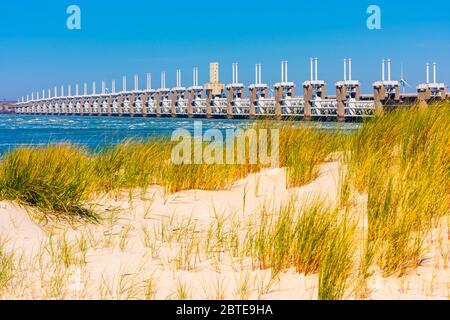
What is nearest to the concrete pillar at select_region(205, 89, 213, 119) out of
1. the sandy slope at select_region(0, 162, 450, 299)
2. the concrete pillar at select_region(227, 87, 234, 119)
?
the concrete pillar at select_region(227, 87, 234, 119)

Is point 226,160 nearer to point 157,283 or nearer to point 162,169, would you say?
point 162,169

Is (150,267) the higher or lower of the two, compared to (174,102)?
lower

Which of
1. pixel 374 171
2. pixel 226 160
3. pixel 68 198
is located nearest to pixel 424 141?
pixel 374 171

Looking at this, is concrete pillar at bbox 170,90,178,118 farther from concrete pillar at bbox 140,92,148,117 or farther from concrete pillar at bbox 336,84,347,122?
concrete pillar at bbox 336,84,347,122

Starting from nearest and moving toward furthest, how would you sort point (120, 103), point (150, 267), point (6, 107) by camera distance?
point (150, 267) → point (120, 103) → point (6, 107)

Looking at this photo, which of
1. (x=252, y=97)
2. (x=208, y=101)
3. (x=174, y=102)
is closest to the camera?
(x=252, y=97)

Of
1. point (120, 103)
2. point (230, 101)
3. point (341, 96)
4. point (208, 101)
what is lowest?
point (341, 96)

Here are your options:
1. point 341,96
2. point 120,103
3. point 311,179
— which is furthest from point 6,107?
point 311,179

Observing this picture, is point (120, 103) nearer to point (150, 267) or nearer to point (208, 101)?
point (208, 101)
